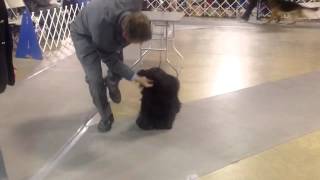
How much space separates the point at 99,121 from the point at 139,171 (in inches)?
33.7

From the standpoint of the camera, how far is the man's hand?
3.25 meters

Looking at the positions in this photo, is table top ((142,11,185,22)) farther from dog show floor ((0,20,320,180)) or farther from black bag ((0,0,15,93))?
black bag ((0,0,15,93))

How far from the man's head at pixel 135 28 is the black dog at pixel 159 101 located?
44cm

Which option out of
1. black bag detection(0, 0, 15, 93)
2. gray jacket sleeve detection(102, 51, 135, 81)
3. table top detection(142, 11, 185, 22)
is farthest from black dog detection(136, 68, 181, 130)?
table top detection(142, 11, 185, 22)

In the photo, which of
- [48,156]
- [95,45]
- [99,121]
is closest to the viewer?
[48,156]

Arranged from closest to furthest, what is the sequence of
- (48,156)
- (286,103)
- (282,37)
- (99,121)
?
(48,156) → (99,121) → (286,103) → (282,37)

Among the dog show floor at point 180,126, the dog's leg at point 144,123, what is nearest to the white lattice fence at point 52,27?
the dog show floor at point 180,126

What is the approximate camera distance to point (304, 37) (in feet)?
25.7

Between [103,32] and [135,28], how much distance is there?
282 millimetres

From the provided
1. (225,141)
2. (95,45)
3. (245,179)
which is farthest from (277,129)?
(95,45)

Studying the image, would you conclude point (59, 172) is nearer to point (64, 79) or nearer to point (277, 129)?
point (277, 129)

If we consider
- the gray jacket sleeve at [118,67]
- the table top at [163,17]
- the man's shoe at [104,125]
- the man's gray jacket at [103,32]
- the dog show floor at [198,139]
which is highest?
the man's gray jacket at [103,32]

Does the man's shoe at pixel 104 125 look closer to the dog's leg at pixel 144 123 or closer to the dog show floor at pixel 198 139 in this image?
the dog show floor at pixel 198 139

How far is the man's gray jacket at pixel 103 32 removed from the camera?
310 cm
